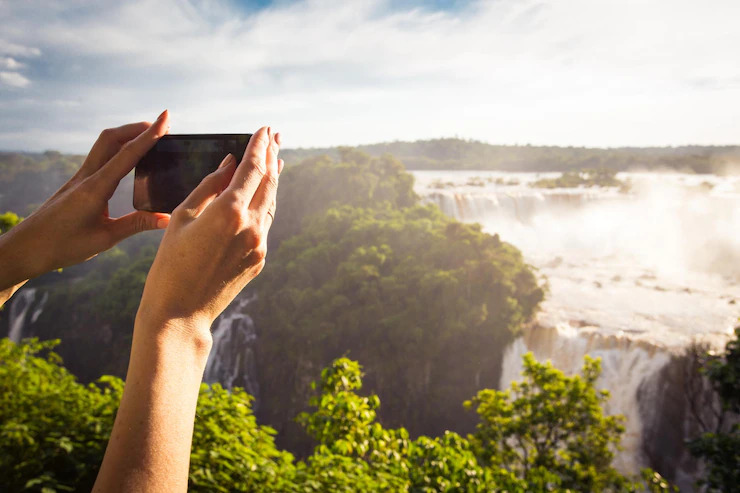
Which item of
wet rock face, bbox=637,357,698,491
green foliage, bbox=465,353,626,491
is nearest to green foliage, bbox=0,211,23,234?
green foliage, bbox=465,353,626,491

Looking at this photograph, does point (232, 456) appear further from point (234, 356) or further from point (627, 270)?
point (627, 270)

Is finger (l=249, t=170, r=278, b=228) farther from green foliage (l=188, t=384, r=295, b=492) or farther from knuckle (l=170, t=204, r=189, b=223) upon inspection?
green foliage (l=188, t=384, r=295, b=492)

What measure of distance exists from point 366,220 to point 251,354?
344 inches

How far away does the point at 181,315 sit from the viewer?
72 cm

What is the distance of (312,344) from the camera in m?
19.4

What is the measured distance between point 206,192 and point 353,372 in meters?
3.71

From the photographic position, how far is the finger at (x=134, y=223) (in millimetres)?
1173

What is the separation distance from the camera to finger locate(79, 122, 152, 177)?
1.12 meters

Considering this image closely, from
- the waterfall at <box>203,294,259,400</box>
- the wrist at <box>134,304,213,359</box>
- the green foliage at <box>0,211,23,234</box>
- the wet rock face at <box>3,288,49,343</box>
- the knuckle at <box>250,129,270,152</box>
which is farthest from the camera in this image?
the wet rock face at <box>3,288,49,343</box>

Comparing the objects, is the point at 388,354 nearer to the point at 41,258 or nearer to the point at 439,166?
the point at 41,258

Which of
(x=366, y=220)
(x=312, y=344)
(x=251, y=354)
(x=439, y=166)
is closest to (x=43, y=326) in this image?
(x=251, y=354)

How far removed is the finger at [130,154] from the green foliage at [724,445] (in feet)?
23.3

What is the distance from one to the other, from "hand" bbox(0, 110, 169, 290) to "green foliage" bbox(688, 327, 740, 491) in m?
7.10

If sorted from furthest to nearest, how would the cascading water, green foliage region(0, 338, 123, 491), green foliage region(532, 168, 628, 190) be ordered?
green foliage region(532, 168, 628, 190), the cascading water, green foliage region(0, 338, 123, 491)
